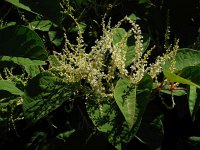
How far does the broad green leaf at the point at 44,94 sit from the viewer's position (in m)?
1.61

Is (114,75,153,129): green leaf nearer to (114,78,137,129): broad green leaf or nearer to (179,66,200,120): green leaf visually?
(114,78,137,129): broad green leaf

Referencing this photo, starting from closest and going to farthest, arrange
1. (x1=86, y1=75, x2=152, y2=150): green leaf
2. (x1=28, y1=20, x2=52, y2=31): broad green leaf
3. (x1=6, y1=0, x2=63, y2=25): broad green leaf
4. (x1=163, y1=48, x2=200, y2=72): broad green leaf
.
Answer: (x1=86, y1=75, x2=152, y2=150): green leaf → (x1=6, y1=0, x2=63, y2=25): broad green leaf → (x1=163, y1=48, x2=200, y2=72): broad green leaf → (x1=28, y1=20, x2=52, y2=31): broad green leaf

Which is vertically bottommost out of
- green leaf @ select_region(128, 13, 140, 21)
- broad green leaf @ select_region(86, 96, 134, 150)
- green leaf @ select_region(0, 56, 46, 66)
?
broad green leaf @ select_region(86, 96, 134, 150)

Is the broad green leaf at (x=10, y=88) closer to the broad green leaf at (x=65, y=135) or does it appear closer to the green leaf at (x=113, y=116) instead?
the green leaf at (x=113, y=116)

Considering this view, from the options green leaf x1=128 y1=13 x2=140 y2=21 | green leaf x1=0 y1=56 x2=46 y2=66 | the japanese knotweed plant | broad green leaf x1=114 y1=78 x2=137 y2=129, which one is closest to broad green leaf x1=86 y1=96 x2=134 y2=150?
the japanese knotweed plant

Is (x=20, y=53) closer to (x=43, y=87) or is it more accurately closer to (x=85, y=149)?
(x=43, y=87)

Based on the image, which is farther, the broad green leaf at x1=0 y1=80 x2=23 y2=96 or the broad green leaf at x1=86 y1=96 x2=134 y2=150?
the broad green leaf at x1=0 y1=80 x2=23 y2=96

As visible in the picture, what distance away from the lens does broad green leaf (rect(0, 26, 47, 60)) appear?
1.65 m

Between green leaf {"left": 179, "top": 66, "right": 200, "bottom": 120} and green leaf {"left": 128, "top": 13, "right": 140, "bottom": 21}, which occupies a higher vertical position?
green leaf {"left": 128, "top": 13, "right": 140, "bottom": 21}

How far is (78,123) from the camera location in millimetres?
2076

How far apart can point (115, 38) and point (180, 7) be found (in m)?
0.48

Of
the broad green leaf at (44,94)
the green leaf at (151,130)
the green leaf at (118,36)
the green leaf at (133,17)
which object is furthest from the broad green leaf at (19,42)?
the green leaf at (133,17)

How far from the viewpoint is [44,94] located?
5.50ft

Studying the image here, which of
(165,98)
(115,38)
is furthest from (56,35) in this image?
(165,98)
